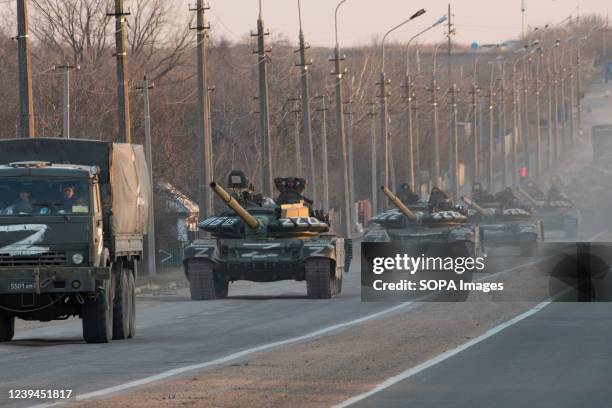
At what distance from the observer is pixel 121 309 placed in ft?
74.4

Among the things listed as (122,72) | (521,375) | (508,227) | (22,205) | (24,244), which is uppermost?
(122,72)

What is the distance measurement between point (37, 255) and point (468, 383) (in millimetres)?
6979

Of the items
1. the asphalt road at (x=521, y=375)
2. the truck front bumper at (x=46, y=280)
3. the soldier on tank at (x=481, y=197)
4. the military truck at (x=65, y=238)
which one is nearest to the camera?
the asphalt road at (x=521, y=375)

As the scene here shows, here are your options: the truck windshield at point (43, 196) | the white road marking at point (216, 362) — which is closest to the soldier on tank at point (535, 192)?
the white road marking at point (216, 362)

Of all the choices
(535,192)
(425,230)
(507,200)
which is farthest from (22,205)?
(535,192)

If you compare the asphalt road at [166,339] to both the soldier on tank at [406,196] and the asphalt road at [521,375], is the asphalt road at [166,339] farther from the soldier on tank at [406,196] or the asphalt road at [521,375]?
the soldier on tank at [406,196]

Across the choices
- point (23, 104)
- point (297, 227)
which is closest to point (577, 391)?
point (297, 227)

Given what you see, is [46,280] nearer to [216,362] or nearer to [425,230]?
[216,362]

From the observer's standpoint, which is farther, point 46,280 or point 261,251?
point 261,251

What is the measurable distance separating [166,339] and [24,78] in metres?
12.6

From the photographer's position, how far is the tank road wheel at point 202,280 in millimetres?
33062

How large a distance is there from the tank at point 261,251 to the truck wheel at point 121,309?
30.2 feet

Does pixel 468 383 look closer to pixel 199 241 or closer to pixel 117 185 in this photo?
pixel 117 185

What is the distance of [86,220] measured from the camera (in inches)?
831
